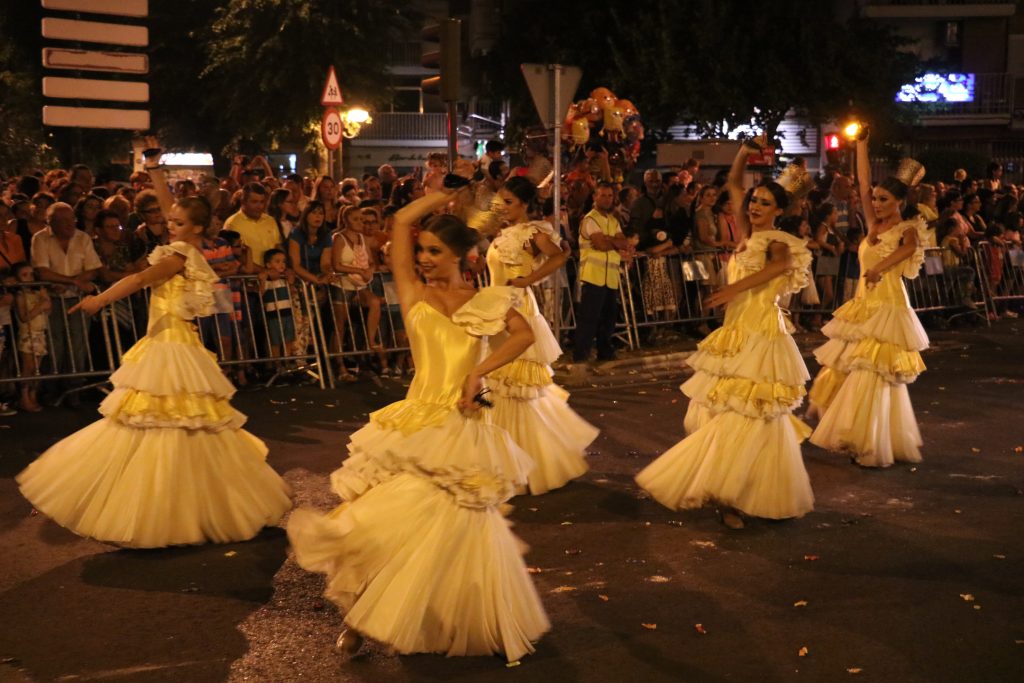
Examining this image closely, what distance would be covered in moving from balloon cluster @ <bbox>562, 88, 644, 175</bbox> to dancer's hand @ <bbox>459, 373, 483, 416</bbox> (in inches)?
435

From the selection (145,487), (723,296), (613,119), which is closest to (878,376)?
Result: (723,296)

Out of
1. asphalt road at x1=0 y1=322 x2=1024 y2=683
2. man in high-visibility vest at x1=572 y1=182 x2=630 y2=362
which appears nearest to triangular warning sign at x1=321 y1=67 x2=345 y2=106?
man in high-visibility vest at x1=572 y1=182 x2=630 y2=362

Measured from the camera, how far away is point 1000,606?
6340mm

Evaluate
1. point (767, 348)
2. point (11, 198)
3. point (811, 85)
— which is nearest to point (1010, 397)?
point (767, 348)

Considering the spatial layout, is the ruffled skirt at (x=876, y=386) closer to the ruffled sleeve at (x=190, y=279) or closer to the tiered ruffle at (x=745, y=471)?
the tiered ruffle at (x=745, y=471)

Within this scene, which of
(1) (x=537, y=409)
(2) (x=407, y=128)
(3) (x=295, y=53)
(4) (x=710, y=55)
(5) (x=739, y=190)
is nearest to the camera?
(5) (x=739, y=190)

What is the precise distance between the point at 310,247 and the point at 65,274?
2.68 m

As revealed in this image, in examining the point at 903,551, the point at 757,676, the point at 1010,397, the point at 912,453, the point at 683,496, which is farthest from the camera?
the point at 1010,397

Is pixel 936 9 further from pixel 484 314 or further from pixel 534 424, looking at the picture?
pixel 484 314

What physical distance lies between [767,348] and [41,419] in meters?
6.77

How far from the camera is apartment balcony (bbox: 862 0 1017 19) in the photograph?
42062 millimetres

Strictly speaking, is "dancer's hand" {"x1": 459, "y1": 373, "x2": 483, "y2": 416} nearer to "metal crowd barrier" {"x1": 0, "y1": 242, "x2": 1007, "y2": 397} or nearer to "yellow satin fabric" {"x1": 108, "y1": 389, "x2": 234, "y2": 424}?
"yellow satin fabric" {"x1": 108, "y1": 389, "x2": 234, "y2": 424}

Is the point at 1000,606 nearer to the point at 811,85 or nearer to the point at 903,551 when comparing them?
the point at 903,551

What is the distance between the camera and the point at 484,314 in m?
5.53
